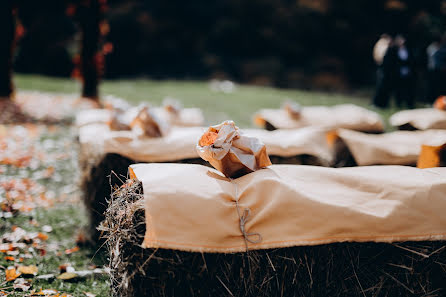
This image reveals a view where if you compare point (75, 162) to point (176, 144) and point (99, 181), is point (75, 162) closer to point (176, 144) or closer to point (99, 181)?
point (99, 181)

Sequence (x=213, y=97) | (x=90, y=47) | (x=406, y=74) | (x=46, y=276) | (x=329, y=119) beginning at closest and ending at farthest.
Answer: (x=46, y=276) < (x=329, y=119) < (x=406, y=74) < (x=90, y=47) < (x=213, y=97)

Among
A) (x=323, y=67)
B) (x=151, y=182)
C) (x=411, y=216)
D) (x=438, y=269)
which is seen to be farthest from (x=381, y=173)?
(x=323, y=67)

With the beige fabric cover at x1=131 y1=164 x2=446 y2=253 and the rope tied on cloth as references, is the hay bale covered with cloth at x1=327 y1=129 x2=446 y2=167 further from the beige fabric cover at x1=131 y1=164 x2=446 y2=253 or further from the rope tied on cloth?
the rope tied on cloth

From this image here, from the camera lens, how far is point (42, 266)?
3127 mm

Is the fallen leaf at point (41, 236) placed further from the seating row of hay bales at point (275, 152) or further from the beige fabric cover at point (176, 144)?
the beige fabric cover at point (176, 144)

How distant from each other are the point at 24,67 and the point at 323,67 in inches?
524

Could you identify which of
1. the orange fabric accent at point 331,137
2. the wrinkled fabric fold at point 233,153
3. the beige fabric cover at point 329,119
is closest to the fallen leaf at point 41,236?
the wrinkled fabric fold at point 233,153

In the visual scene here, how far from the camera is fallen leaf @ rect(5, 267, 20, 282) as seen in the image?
278cm

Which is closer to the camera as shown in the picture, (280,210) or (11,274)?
(280,210)

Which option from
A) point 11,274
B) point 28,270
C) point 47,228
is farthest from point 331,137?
point 11,274

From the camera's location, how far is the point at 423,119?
521 centimetres

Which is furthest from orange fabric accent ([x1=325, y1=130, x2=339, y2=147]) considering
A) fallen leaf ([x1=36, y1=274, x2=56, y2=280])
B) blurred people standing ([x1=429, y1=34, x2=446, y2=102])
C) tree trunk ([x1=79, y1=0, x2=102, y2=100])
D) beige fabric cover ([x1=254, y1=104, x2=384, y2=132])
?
tree trunk ([x1=79, y1=0, x2=102, y2=100])

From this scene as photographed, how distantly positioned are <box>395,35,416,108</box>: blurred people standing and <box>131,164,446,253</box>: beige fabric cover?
7.33 meters

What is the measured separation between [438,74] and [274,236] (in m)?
8.70
